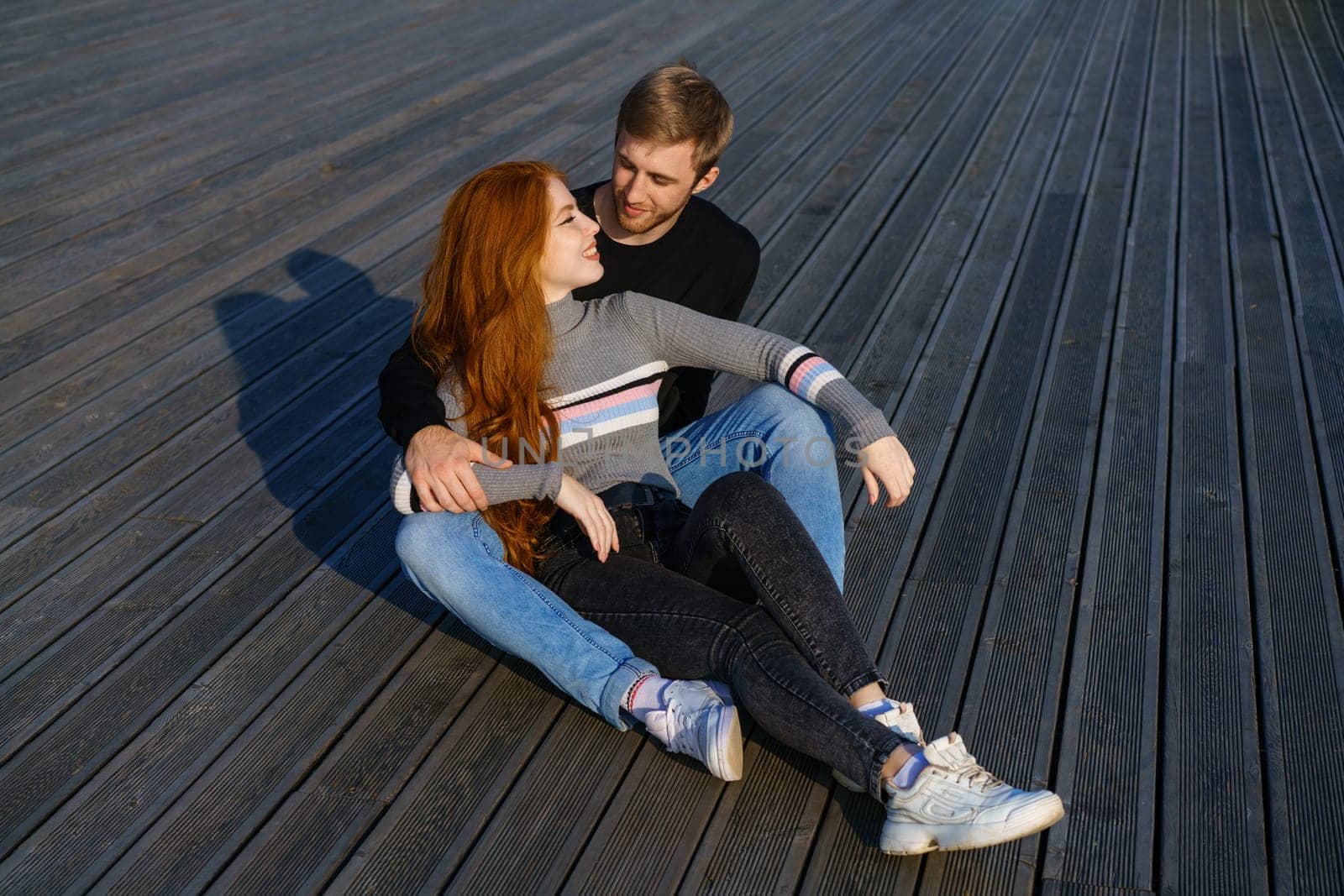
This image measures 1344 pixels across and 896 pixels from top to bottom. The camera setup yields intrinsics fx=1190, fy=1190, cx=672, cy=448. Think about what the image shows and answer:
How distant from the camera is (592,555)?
2.01 m

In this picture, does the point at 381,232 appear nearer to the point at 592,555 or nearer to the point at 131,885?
the point at 592,555

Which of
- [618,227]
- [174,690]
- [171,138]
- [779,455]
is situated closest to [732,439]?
[779,455]

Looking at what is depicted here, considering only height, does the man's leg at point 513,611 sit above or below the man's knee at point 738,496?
below

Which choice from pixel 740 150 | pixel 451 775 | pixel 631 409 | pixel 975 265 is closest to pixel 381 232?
pixel 740 150

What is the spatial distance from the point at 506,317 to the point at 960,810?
105 cm

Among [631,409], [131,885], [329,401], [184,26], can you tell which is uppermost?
[631,409]

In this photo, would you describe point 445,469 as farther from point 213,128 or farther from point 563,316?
point 213,128

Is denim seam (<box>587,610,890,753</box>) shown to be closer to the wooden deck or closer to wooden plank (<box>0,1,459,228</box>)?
the wooden deck

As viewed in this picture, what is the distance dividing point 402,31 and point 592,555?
5495 mm

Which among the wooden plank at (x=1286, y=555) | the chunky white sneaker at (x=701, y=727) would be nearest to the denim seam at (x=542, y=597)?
the chunky white sneaker at (x=701, y=727)

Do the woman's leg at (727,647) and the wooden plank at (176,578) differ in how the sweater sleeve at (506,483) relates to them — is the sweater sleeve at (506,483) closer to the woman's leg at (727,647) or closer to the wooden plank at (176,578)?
the woman's leg at (727,647)

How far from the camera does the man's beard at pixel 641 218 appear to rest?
7.79ft

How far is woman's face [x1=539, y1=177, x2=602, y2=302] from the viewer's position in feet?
6.64

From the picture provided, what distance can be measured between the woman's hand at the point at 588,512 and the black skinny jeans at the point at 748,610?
0.21ft
